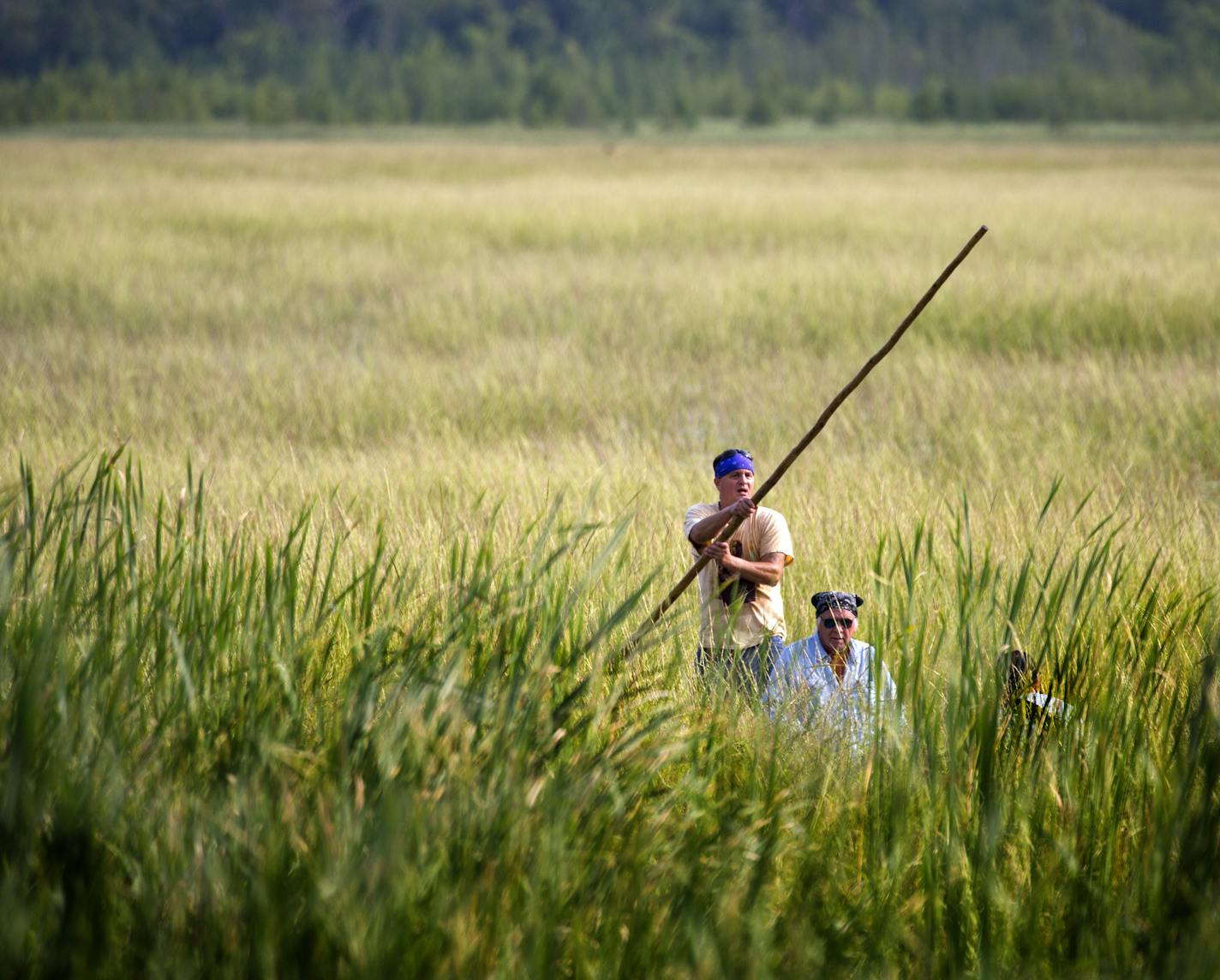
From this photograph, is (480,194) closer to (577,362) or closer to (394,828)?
(577,362)

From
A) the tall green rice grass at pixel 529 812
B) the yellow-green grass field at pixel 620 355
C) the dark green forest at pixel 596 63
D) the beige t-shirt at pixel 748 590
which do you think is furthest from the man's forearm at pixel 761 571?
the dark green forest at pixel 596 63

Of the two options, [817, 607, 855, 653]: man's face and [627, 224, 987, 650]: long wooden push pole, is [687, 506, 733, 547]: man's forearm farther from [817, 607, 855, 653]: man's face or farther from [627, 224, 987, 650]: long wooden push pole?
[817, 607, 855, 653]: man's face

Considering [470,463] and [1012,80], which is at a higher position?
[1012,80]

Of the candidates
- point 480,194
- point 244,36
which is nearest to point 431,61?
point 244,36

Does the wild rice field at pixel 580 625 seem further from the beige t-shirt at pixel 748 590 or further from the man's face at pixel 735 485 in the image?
the man's face at pixel 735 485

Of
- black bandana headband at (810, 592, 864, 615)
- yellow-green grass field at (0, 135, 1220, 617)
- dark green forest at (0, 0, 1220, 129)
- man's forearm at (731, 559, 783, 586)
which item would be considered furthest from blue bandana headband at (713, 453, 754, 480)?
dark green forest at (0, 0, 1220, 129)

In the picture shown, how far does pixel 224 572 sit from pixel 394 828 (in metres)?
1.08

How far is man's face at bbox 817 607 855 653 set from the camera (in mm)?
2855

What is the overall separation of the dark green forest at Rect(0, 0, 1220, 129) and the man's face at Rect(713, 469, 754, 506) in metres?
97.7

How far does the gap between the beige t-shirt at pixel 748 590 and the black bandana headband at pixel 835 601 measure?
0.10 metres

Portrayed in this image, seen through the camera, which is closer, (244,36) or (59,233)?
(59,233)

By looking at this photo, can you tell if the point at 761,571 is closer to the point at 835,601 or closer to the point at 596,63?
the point at 835,601

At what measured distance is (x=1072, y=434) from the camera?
21.2 feet

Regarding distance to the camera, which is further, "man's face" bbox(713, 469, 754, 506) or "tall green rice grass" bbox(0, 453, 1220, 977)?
"man's face" bbox(713, 469, 754, 506)
